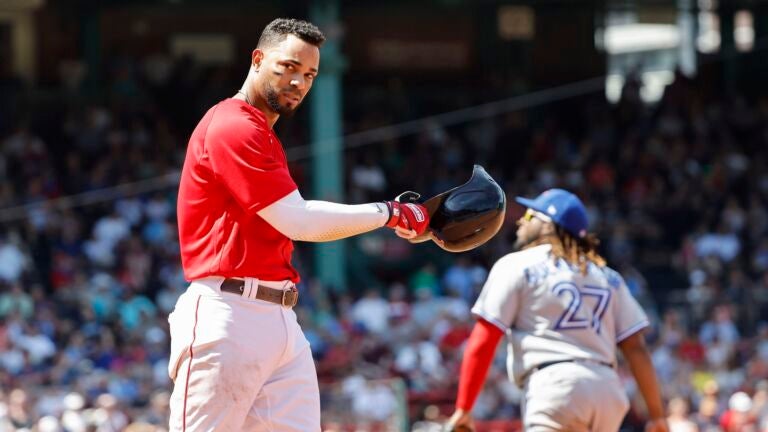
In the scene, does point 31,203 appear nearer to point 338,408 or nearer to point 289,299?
point 338,408

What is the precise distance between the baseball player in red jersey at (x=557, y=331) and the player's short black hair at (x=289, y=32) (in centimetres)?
169

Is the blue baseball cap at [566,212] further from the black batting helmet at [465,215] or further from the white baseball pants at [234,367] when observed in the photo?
the white baseball pants at [234,367]

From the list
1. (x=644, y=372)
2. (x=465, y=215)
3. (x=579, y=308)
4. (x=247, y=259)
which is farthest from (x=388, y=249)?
(x=247, y=259)

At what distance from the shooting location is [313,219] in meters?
4.11

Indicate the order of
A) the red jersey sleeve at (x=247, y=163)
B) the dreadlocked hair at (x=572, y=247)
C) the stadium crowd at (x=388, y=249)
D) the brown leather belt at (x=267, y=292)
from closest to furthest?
the red jersey sleeve at (x=247, y=163) → the brown leather belt at (x=267, y=292) → the dreadlocked hair at (x=572, y=247) → the stadium crowd at (x=388, y=249)

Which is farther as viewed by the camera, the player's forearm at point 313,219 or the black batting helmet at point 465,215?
the black batting helmet at point 465,215

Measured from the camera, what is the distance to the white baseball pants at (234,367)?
4137mm

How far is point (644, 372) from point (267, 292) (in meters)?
2.24

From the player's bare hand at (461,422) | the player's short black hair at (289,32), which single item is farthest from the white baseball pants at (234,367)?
the player's bare hand at (461,422)

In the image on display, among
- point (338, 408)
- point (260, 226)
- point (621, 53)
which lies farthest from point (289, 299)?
point (621, 53)

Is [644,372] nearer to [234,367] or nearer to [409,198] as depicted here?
[409,198]

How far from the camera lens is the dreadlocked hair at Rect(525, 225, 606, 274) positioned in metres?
5.75

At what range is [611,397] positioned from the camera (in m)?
5.61

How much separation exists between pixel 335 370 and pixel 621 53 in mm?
21851
